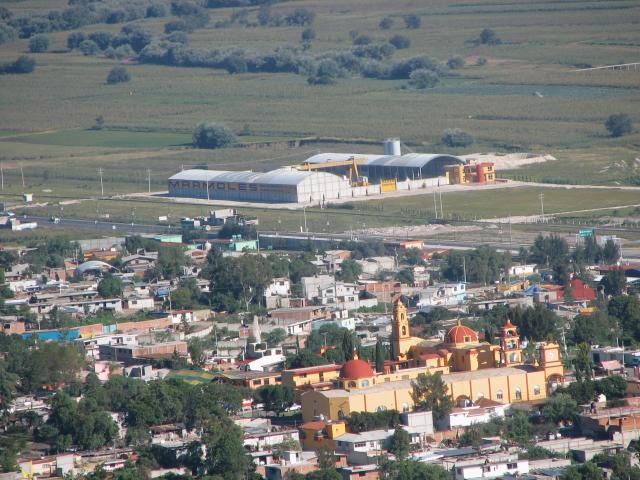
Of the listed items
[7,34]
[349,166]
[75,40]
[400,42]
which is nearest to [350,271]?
[349,166]

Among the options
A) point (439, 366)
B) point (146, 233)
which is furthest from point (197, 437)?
point (146, 233)

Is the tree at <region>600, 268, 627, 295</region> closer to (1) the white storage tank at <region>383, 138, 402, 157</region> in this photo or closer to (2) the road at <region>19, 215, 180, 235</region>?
(2) the road at <region>19, 215, 180, 235</region>

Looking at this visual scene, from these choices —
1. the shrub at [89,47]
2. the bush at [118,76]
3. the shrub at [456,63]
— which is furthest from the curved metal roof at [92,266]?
the shrub at [89,47]

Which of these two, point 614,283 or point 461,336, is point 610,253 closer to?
point 614,283

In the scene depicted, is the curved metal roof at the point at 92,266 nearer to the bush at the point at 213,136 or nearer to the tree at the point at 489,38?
the bush at the point at 213,136

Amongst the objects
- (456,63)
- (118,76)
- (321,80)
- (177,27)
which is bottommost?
(321,80)

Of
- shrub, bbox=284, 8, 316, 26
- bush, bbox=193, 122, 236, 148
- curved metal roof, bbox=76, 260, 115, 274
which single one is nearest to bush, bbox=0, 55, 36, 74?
shrub, bbox=284, 8, 316, 26
